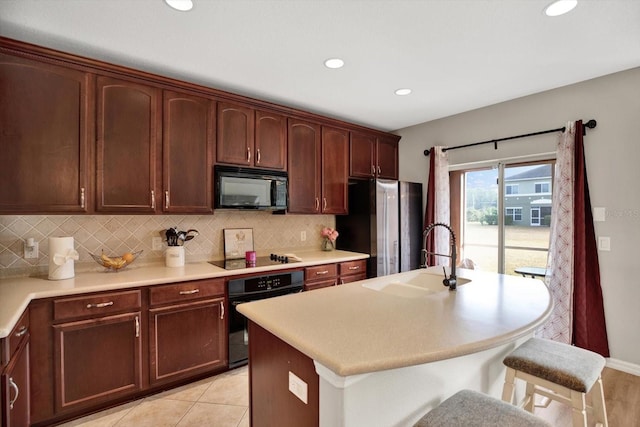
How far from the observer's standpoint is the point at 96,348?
2096mm

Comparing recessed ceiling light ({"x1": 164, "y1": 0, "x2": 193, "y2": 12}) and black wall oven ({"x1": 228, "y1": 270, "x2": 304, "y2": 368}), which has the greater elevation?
recessed ceiling light ({"x1": 164, "y1": 0, "x2": 193, "y2": 12})

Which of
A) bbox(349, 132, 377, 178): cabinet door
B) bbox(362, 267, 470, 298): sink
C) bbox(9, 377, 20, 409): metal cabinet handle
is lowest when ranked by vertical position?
bbox(9, 377, 20, 409): metal cabinet handle

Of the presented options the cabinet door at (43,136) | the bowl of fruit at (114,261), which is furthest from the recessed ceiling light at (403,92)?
the bowl of fruit at (114,261)

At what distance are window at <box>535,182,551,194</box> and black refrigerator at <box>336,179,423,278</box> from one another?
1244 mm

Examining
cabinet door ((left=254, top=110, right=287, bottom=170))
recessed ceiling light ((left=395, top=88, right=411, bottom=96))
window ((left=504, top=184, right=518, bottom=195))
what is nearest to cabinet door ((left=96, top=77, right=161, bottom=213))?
cabinet door ((left=254, top=110, right=287, bottom=170))

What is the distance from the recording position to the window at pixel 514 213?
10.8 feet

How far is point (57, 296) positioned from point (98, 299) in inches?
8.4

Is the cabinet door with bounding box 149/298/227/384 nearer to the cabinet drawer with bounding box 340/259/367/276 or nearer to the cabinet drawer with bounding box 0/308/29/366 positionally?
the cabinet drawer with bounding box 0/308/29/366

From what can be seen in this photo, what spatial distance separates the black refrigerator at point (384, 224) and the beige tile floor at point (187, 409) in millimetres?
1858

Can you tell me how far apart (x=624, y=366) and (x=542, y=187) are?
1645mm

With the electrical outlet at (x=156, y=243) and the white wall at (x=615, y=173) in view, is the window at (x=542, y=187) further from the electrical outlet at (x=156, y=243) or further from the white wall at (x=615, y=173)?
the electrical outlet at (x=156, y=243)

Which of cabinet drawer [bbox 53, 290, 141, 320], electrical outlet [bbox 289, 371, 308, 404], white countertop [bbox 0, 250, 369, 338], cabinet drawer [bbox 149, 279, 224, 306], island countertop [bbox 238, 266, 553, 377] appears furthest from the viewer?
cabinet drawer [bbox 149, 279, 224, 306]

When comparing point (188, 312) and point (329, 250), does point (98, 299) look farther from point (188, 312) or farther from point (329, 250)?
point (329, 250)

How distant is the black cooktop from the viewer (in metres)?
2.79
